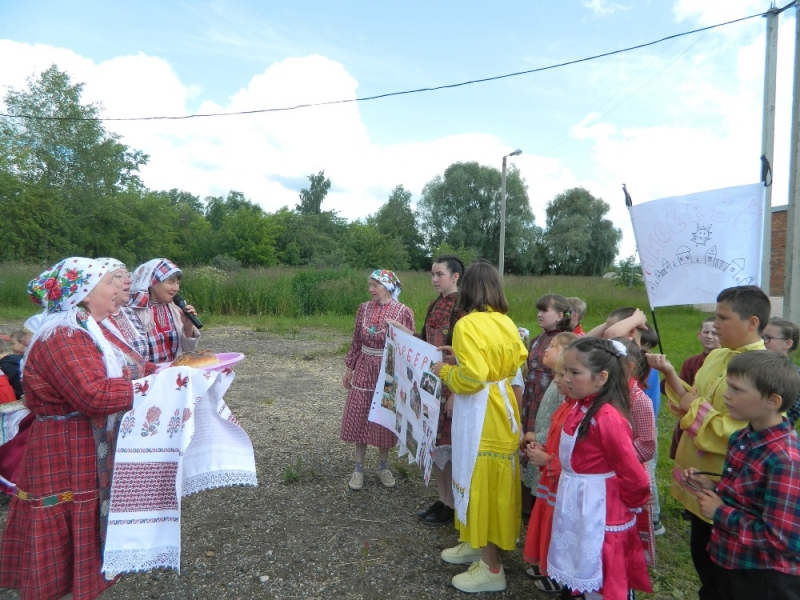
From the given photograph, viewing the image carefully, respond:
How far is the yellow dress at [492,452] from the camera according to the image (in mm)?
2930

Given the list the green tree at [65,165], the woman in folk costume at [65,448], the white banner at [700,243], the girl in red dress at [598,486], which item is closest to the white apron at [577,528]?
the girl in red dress at [598,486]

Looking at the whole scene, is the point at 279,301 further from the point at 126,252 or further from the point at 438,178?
the point at 438,178

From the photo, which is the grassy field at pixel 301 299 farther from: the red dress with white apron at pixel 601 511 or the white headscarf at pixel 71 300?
the white headscarf at pixel 71 300

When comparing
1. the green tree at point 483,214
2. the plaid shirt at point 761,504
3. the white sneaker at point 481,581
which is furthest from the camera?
the green tree at point 483,214

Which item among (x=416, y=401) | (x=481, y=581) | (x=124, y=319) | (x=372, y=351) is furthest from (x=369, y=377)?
(x=124, y=319)

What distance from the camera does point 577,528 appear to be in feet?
7.80

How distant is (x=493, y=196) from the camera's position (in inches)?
1683

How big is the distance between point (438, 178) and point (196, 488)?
43.8m

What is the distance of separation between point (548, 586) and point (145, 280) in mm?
3297

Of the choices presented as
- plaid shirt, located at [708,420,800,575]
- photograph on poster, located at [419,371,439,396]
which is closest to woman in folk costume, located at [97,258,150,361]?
photograph on poster, located at [419,371,439,396]

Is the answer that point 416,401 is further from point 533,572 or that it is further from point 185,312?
point 185,312

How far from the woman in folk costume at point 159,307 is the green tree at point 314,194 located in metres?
63.4

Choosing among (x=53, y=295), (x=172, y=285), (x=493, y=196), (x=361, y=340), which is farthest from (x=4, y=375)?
(x=493, y=196)

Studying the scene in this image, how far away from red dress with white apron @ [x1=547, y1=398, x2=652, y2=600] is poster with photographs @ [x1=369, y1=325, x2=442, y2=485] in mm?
993
